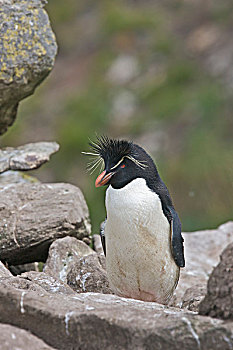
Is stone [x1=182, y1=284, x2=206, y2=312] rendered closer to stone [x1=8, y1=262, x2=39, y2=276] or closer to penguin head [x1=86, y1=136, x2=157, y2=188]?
penguin head [x1=86, y1=136, x2=157, y2=188]

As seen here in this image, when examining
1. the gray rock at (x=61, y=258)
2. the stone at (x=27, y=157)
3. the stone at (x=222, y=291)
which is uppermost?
the stone at (x=222, y=291)

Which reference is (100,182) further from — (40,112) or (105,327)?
(40,112)

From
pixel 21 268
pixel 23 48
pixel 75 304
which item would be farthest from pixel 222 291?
pixel 23 48

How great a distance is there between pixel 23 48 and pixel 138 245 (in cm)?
282

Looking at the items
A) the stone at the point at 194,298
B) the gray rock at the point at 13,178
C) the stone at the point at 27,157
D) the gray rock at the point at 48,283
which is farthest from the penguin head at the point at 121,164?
the gray rock at the point at 13,178

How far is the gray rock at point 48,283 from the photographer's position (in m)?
5.29

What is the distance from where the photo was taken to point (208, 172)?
602 inches

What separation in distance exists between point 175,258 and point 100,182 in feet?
3.19

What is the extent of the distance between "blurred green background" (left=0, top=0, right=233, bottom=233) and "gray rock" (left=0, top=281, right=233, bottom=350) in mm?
8485

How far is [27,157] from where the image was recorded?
24.8ft

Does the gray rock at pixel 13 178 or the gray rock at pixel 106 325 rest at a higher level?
the gray rock at pixel 106 325

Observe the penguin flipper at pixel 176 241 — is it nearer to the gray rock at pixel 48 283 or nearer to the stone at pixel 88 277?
the stone at pixel 88 277

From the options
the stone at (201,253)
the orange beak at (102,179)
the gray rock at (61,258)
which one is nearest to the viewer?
the orange beak at (102,179)

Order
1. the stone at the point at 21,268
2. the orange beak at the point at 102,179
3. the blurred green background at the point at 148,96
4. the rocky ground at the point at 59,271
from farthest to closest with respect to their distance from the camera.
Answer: the blurred green background at the point at 148,96 < the stone at the point at 21,268 < the orange beak at the point at 102,179 < the rocky ground at the point at 59,271
